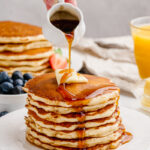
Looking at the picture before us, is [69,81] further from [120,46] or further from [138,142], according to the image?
[120,46]

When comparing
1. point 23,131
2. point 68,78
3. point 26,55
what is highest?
point 68,78

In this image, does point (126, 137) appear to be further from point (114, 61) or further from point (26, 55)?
point (114, 61)

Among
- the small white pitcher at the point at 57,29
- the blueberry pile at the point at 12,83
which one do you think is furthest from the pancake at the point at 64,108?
the blueberry pile at the point at 12,83

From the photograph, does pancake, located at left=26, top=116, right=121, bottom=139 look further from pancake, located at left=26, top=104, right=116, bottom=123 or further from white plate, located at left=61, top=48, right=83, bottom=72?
white plate, located at left=61, top=48, right=83, bottom=72

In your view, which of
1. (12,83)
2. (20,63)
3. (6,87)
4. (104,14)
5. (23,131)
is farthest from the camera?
(104,14)

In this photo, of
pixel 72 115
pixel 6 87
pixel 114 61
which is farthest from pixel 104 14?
pixel 72 115

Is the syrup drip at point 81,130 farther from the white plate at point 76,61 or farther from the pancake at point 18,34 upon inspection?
the pancake at point 18,34
